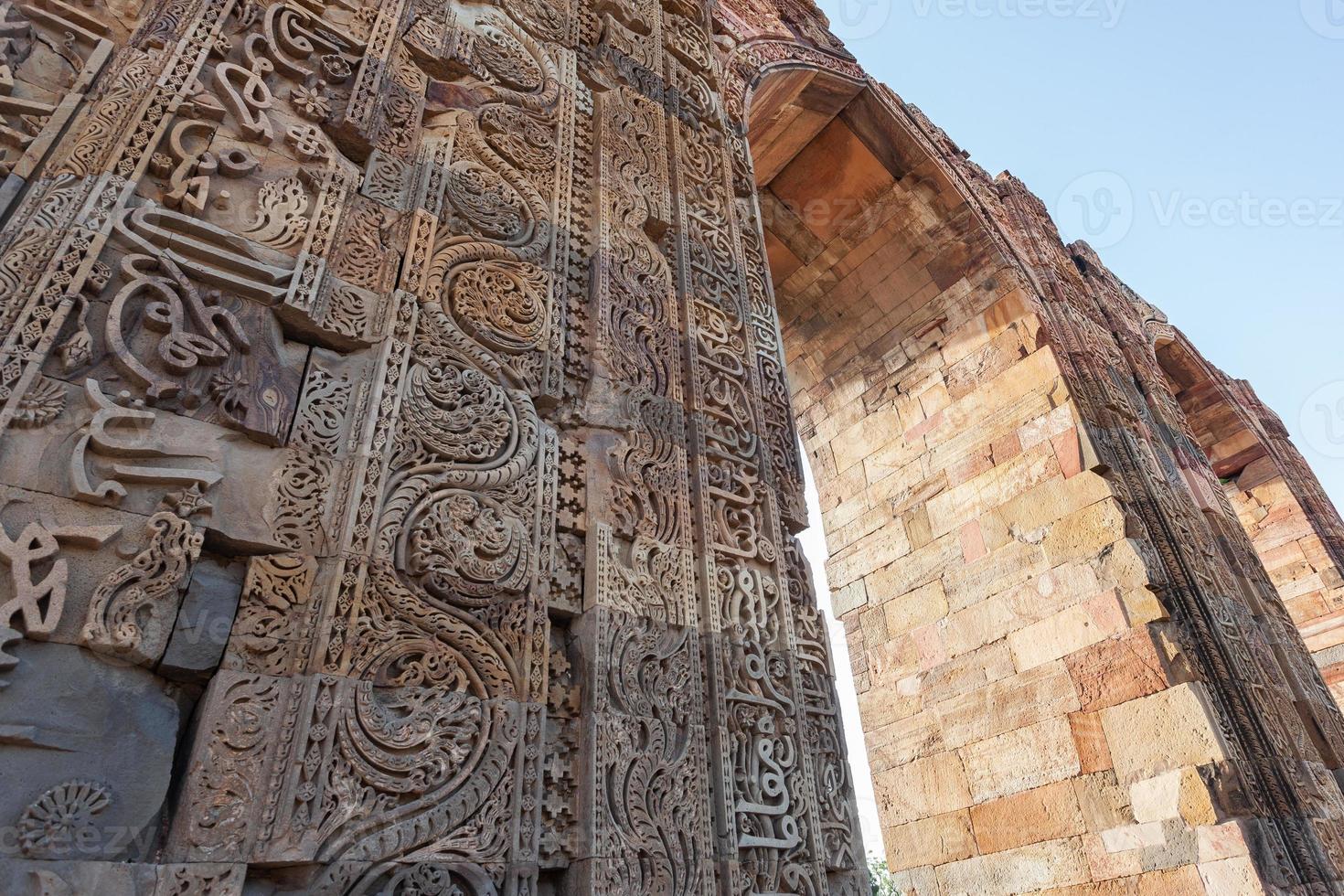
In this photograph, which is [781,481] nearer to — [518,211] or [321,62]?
[518,211]

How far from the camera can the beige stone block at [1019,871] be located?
4.55 m

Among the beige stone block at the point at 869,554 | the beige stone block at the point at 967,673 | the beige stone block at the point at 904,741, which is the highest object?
the beige stone block at the point at 869,554

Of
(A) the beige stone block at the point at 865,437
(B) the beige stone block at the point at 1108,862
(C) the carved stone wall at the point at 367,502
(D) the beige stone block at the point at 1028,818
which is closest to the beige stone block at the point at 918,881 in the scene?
(D) the beige stone block at the point at 1028,818

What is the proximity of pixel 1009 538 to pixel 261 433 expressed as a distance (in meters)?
4.97

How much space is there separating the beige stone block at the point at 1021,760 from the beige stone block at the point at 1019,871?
331 mm

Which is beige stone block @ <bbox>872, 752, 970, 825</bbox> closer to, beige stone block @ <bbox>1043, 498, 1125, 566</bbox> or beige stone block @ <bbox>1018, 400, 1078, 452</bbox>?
beige stone block @ <bbox>1043, 498, 1125, 566</bbox>

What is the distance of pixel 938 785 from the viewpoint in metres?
5.25

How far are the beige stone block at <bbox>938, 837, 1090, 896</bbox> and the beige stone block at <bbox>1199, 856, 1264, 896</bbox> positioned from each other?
0.62 meters

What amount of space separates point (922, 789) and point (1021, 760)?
2.41ft

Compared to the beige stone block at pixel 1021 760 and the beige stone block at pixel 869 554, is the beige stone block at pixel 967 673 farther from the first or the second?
the beige stone block at pixel 869 554

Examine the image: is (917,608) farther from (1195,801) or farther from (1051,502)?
(1195,801)

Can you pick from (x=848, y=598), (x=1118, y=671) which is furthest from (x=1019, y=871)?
(x=848, y=598)

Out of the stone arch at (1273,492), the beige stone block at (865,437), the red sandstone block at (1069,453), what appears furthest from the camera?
the stone arch at (1273,492)

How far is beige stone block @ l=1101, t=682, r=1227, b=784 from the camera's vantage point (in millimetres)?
4242
